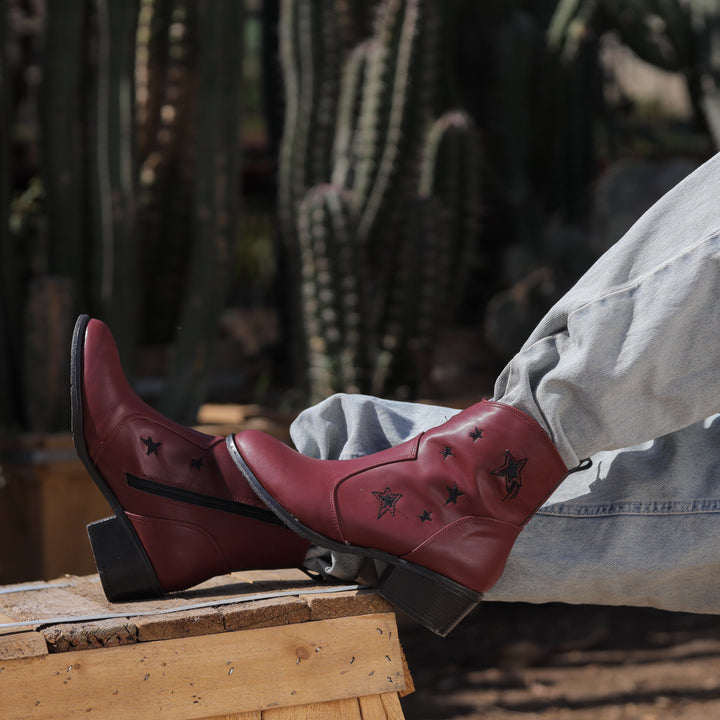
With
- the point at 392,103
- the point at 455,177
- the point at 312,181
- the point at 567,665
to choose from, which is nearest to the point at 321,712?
the point at 567,665

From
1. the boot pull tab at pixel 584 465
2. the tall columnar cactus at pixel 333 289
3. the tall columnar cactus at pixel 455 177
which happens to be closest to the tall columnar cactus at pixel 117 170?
the tall columnar cactus at pixel 333 289

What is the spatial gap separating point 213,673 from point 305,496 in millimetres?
189

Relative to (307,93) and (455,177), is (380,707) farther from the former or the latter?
(455,177)

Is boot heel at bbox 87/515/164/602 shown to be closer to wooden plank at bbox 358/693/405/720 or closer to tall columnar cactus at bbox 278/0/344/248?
wooden plank at bbox 358/693/405/720

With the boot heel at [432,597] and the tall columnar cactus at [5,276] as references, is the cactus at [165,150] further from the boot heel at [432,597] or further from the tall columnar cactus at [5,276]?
the boot heel at [432,597]

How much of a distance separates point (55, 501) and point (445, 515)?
4.29 ft

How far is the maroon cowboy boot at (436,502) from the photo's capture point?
2.90 feet

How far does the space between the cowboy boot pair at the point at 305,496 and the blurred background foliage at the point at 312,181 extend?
45.1 inches

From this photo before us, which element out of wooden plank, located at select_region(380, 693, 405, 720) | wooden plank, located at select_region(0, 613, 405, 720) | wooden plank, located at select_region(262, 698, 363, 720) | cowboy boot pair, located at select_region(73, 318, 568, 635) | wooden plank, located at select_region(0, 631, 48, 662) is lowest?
wooden plank, located at select_region(380, 693, 405, 720)

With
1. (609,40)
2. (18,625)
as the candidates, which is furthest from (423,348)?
(609,40)

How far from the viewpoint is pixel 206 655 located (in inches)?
34.4

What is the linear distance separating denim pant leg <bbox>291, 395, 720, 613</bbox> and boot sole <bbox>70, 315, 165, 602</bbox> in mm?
200

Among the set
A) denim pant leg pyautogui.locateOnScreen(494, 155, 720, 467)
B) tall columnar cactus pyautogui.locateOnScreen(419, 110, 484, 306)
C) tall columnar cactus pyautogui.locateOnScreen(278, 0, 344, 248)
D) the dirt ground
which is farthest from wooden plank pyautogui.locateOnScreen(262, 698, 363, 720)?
tall columnar cactus pyautogui.locateOnScreen(419, 110, 484, 306)

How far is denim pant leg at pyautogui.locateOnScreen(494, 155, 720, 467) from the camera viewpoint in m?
0.86
